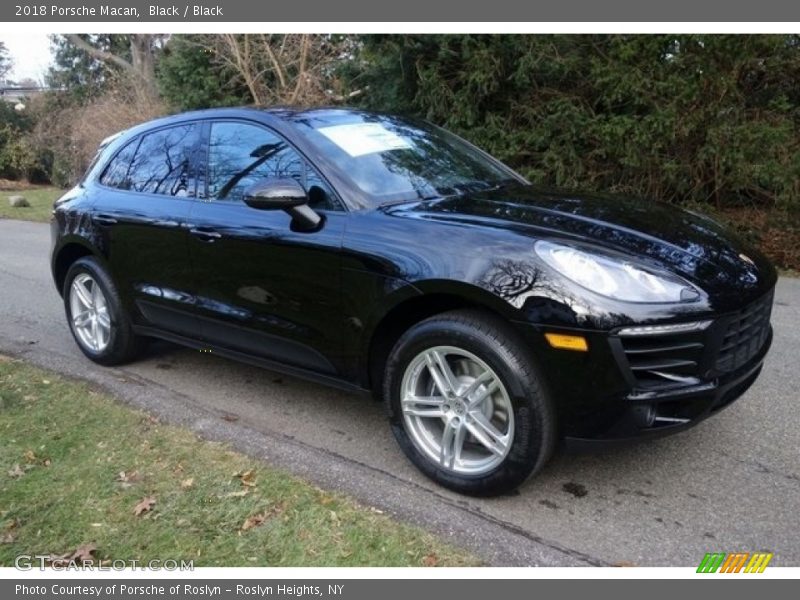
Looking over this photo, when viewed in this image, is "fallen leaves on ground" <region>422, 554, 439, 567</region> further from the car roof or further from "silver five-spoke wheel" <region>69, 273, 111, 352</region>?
"silver five-spoke wheel" <region>69, 273, 111, 352</region>

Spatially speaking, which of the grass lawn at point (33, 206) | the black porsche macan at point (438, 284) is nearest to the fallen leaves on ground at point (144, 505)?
the black porsche macan at point (438, 284)

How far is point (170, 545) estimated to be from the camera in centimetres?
271

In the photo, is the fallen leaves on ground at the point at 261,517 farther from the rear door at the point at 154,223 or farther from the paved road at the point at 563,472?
the rear door at the point at 154,223

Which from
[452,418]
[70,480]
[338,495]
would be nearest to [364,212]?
[452,418]

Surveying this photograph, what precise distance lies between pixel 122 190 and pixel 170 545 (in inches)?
106

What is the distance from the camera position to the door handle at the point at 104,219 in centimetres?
446

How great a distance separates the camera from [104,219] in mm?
4543

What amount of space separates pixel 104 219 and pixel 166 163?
0.63 meters

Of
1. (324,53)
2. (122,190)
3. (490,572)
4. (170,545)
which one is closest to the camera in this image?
(490,572)

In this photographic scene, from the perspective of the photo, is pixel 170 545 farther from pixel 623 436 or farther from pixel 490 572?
pixel 623 436

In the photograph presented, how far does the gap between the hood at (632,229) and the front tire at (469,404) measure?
49 cm

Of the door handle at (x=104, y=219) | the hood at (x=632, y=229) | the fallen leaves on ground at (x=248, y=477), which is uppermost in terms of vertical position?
the hood at (x=632, y=229)

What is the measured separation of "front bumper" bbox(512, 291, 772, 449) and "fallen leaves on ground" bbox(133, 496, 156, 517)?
5.93ft

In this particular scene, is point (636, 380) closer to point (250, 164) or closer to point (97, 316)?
point (250, 164)
